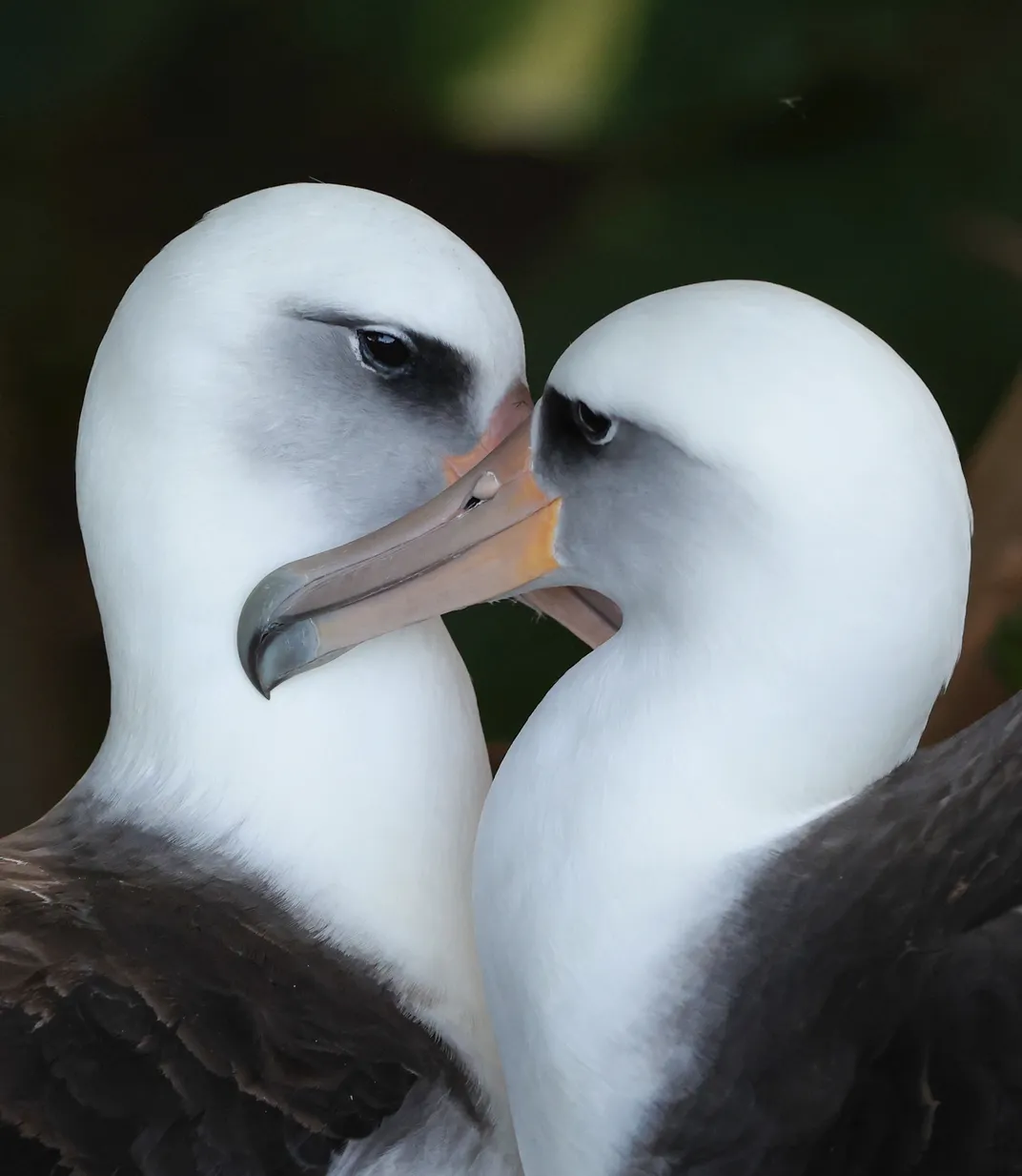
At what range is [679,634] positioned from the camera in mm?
815

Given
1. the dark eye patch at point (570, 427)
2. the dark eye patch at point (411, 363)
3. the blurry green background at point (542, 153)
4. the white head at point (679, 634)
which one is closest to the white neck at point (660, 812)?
the white head at point (679, 634)

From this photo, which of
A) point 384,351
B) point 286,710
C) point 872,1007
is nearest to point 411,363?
point 384,351

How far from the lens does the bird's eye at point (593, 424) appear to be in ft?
2.67

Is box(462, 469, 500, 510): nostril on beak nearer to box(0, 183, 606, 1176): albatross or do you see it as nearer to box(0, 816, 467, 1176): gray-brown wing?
box(0, 183, 606, 1176): albatross

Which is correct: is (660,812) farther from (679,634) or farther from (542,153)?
(542,153)

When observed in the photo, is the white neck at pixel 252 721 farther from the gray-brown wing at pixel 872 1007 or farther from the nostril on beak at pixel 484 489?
the gray-brown wing at pixel 872 1007

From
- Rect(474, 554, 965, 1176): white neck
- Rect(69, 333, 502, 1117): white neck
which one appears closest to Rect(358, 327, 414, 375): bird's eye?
Rect(69, 333, 502, 1117): white neck

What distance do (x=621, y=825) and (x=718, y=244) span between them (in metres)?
0.88

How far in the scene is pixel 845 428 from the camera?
713 millimetres

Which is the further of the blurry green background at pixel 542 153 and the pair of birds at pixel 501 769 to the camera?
the blurry green background at pixel 542 153

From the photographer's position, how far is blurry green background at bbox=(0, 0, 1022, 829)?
1.45 meters

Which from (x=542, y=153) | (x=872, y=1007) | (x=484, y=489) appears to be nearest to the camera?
(x=872, y=1007)

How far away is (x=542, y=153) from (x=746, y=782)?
0.90 meters

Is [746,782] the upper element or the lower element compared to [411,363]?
lower
